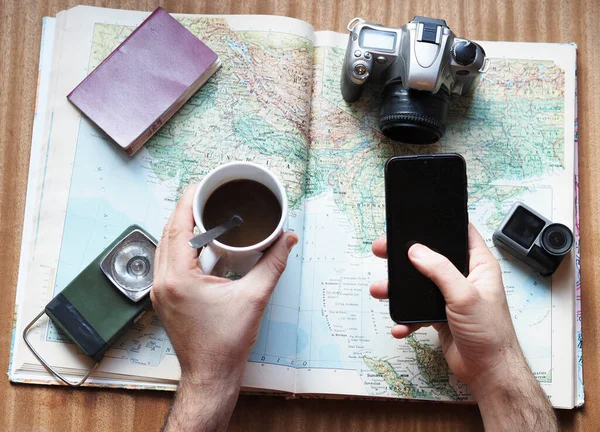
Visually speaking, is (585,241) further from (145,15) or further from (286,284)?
(145,15)

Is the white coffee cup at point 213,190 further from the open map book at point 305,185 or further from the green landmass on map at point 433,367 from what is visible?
the green landmass on map at point 433,367

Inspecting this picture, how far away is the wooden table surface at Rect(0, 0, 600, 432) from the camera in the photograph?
0.85m

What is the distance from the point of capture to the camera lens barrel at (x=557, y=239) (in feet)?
2.75

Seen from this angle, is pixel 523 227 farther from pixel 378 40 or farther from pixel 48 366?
pixel 48 366

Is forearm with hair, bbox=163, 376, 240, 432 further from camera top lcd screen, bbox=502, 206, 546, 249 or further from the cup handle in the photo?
camera top lcd screen, bbox=502, 206, 546, 249

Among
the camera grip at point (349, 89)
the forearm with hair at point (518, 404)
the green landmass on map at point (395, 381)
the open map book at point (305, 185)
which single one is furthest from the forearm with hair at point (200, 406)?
the camera grip at point (349, 89)

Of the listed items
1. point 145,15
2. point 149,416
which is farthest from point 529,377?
point 145,15

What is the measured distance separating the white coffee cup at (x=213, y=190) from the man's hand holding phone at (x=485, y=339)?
0.20 metres

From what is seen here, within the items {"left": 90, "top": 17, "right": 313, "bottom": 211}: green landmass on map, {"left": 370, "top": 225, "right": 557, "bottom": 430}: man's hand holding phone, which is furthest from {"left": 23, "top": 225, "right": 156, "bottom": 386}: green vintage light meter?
{"left": 370, "top": 225, "right": 557, "bottom": 430}: man's hand holding phone

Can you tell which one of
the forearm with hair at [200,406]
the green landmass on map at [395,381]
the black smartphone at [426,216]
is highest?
the black smartphone at [426,216]

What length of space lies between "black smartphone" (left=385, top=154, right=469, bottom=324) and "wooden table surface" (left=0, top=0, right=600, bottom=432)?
22 centimetres

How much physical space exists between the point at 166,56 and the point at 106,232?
0.30 meters

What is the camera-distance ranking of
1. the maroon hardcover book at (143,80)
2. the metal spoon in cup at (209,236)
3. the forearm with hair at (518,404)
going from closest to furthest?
the metal spoon in cup at (209,236) < the forearm with hair at (518,404) < the maroon hardcover book at (143,80)

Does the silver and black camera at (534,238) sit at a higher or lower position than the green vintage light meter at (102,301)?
higher
